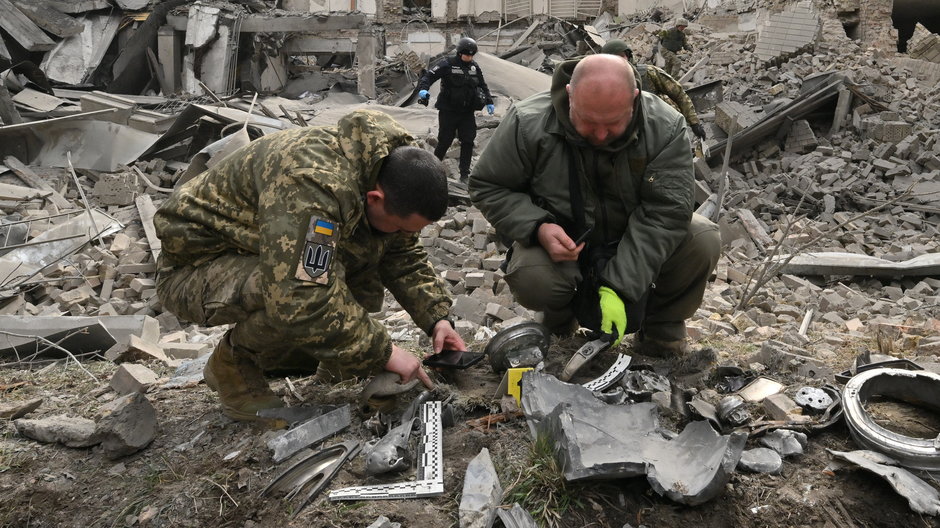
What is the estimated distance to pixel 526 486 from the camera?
2.23m

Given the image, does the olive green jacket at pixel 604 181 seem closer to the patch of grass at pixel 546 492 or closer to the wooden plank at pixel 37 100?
the patch of grass at pixel 546 492

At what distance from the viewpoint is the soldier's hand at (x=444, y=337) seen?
2.96 m

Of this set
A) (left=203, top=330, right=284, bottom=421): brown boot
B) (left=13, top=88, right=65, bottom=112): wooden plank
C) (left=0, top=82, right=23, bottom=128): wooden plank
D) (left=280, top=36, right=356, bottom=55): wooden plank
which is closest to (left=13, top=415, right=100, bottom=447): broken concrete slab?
(left=203, top=330, right=284, bottom=421): brown boot

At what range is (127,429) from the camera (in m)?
2.61

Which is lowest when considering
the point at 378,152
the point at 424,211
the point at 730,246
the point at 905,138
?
the point at 730,246

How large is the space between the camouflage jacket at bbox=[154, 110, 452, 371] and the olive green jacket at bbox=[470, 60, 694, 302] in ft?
2.19

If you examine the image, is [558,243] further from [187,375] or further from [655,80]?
[655,80]

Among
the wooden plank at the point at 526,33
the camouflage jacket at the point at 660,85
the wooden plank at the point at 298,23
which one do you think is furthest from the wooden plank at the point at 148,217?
the wooden plank at the point at 526,33

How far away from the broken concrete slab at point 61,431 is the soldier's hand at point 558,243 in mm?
2002

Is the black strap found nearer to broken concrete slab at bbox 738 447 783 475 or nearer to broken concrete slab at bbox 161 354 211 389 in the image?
broken concrete slab at bbox 738 447 783 475

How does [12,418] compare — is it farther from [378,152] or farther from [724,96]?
[724,96]

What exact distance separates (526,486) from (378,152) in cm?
126

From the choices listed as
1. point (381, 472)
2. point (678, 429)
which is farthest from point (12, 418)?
point (678, 429)

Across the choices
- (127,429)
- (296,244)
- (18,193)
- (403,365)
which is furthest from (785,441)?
(18,193)
